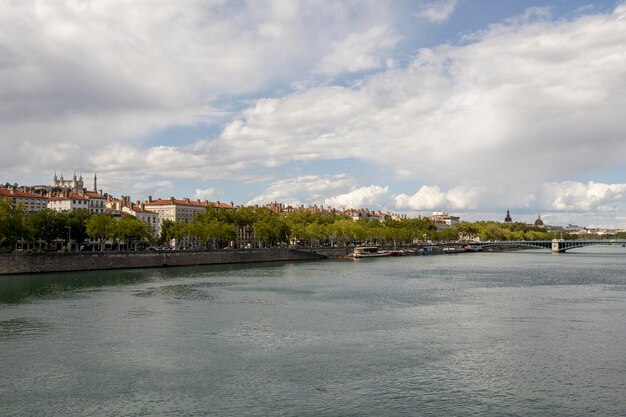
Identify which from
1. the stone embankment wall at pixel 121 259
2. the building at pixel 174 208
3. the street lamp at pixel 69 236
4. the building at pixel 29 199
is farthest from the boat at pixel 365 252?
the building at pixel 29 199

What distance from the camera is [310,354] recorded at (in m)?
20.8

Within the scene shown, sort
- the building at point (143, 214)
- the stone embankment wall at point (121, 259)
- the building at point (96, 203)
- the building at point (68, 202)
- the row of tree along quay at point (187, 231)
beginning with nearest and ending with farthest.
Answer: the stone embankment wall at point (121, 259) → the row of tree along quay at point (187, 231) → the building at point (68, 202) → the building at point (96, 203) → the building at point (143, 214)

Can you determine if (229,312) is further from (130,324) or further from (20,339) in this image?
(20,339)

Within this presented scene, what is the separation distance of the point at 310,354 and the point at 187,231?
67504 mm

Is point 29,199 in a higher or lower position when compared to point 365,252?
higher

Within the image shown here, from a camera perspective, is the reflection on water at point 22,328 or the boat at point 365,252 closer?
the reflection on water at point 22,328

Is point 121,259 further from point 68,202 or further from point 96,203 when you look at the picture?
point 96,203

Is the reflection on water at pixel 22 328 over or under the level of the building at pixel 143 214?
under

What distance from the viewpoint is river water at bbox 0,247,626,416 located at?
51.5 ft

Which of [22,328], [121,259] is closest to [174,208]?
[121,259]

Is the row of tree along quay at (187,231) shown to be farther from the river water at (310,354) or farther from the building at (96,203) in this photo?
the river water at (310,354)

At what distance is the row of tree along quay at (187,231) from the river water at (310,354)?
3341 centimetres

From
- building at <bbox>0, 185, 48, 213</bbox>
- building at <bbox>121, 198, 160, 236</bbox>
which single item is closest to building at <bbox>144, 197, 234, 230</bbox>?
building at <bbox>121, 198, 160, 236</bbox>

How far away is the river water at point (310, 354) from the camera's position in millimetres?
15695
